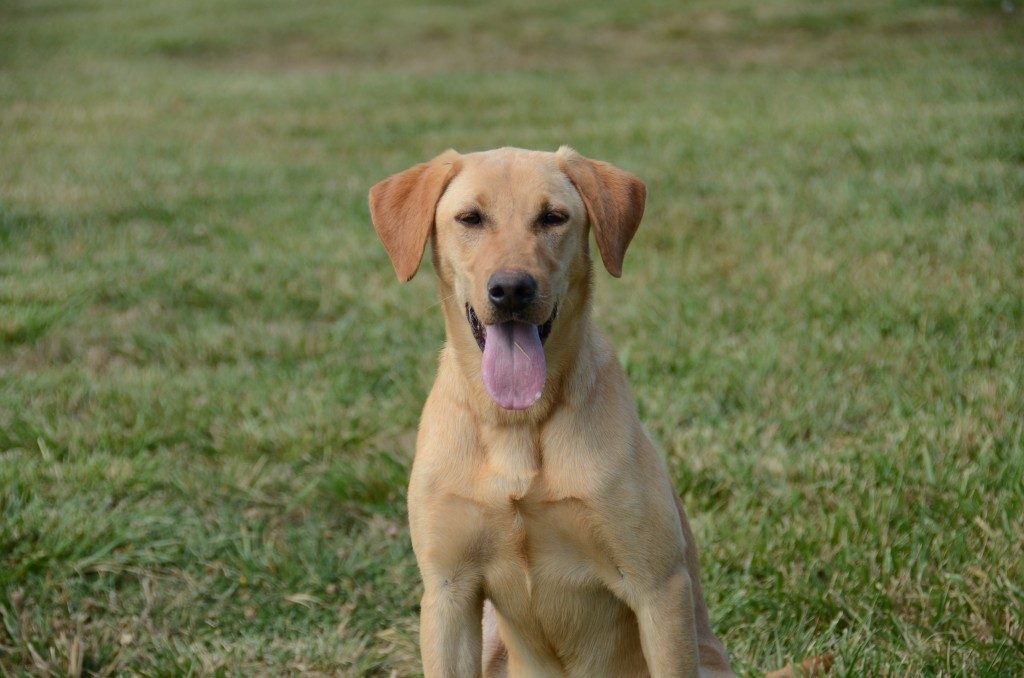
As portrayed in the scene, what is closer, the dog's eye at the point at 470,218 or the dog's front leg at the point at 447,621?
the dog's front leg at the point at 447,621

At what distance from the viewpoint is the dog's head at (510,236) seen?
2969mm

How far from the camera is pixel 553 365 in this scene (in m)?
3.10

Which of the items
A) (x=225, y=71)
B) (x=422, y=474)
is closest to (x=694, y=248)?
(x=422, y=474)

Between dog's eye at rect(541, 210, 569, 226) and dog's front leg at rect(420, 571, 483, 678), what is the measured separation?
3.17 ft

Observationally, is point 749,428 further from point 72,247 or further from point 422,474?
point 72,247

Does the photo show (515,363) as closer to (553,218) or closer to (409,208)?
(553,218)

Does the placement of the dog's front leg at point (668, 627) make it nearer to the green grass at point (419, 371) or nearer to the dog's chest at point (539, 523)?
the dog's chest at point (539, 523)

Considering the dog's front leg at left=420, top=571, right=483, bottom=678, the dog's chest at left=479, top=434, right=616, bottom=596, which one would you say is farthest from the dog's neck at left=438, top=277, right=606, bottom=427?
the dog's front leg at left=420, top=571, right=483, bottom=678

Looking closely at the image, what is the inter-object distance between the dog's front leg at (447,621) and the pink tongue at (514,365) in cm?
47

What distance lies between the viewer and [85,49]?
21.0m

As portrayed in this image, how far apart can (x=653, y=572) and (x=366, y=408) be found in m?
2.68

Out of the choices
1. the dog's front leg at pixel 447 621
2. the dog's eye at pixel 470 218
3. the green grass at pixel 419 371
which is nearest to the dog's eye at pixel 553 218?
the dog's eye at pixel 470 218

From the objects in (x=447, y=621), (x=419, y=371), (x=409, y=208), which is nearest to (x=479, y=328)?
(x=409, y=208)

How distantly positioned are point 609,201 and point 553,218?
0.18 m
